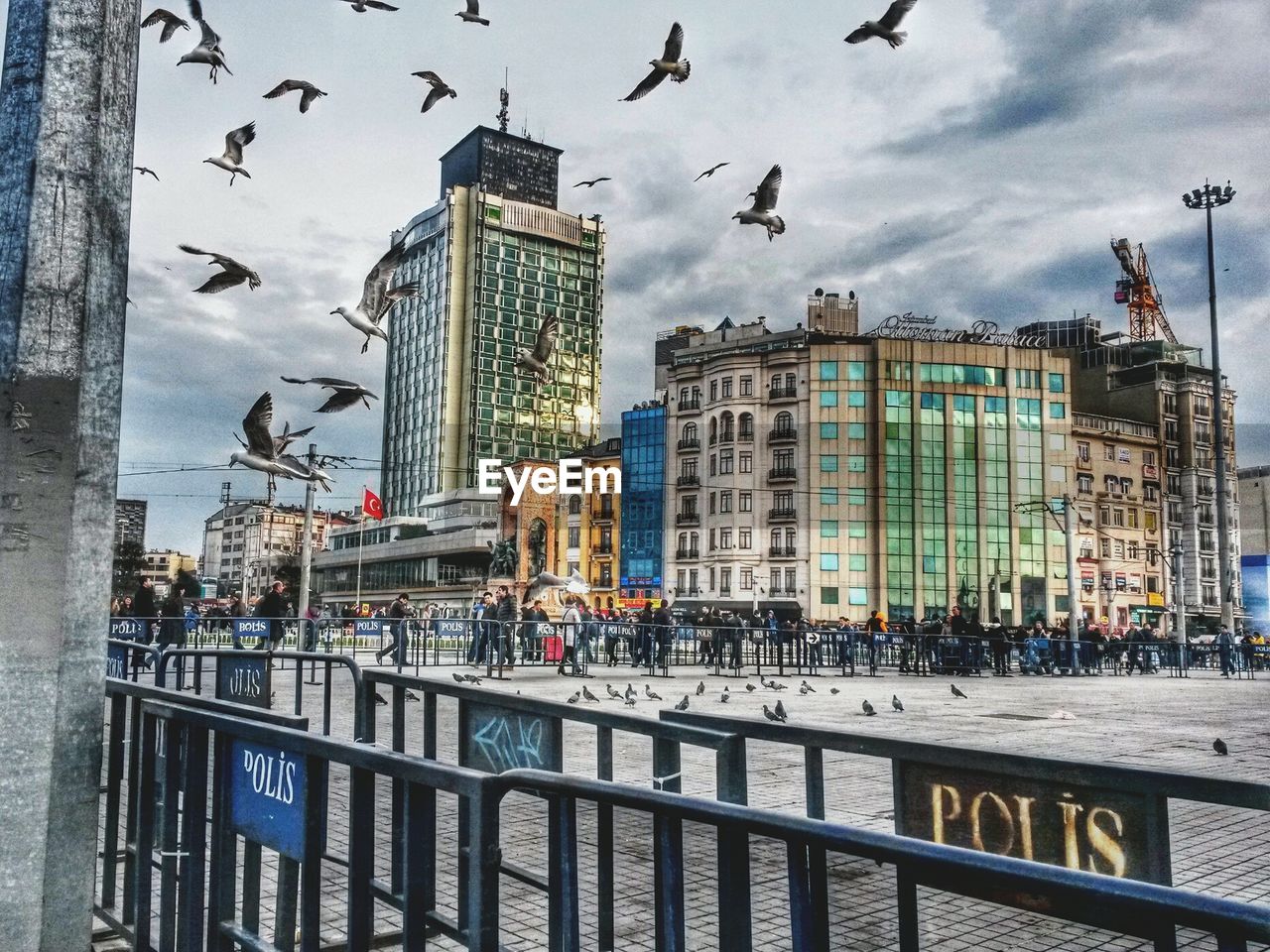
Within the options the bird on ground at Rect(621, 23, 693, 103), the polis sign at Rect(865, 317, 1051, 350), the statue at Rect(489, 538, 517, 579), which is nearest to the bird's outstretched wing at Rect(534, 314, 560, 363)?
the bird on ground at Rect(621, 23, 693, 103)

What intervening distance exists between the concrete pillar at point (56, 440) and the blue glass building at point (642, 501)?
81.0 meters

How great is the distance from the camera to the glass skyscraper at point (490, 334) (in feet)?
471

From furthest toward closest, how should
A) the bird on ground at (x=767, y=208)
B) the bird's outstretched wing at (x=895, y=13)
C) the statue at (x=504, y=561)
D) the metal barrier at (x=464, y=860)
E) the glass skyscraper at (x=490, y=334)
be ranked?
the glass skyscraper at (x=490, y=334), the statue at (x=504, y=561), the bird on ground at (x=767, y=208), the bird's outstretched wing at (x=895, y=13), the metal barrier at (x=464, y=860)

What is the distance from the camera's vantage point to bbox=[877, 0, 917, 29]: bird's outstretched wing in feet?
27.9

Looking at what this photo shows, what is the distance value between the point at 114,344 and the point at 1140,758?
10.8 meters

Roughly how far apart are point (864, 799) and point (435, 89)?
6.96 metres

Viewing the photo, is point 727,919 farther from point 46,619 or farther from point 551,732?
point 551,732

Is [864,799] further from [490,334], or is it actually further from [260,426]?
[490,334]

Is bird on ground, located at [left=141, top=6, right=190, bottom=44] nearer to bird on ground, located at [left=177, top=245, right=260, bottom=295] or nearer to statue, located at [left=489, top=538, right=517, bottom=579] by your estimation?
bird on ground, located at [left=177, top=245, right=260, bottom=295]

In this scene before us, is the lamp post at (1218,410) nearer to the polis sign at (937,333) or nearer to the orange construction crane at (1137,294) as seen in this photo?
the polis sign at (937,333)

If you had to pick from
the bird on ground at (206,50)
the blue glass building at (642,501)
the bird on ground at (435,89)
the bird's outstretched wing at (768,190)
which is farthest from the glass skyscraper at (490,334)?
the bird on ground at (206,50)

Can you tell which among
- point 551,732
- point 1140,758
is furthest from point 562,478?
point 551,732

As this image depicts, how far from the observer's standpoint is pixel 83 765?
326 centimetres

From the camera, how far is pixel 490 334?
476 ft
